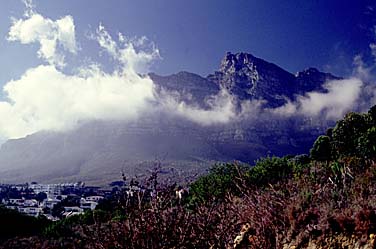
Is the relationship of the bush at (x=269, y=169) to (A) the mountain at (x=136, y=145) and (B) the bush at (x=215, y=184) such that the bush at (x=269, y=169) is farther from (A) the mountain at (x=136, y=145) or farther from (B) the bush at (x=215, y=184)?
(A) the mountain at (x=136, y=145)

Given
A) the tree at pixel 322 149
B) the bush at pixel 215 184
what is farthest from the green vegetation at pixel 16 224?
the tree at pixel 322 149

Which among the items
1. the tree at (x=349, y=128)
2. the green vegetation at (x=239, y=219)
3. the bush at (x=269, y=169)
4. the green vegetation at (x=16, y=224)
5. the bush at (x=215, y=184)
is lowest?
the green vegetation at (x=16, y=224)

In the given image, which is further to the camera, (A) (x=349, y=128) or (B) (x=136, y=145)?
(B) (x=136, y=145)

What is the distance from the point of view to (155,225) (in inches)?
131

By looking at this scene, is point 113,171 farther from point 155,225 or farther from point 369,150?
point 155,225

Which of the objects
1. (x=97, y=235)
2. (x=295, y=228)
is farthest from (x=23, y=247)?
(x=97, y=235)

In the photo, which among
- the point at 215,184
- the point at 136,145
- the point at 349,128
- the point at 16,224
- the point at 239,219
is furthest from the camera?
the point at 136,145

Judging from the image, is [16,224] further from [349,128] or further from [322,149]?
[349,128]

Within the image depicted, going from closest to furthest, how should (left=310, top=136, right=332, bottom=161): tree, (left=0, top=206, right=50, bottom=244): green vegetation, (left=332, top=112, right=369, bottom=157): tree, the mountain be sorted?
(left=0, top=206, right=50, bottom=244): green vegetation
(left=332, top=112, right=369, bottom=157): tree
(left=310, top=136, right=332, bottom=161): tree
the mountain

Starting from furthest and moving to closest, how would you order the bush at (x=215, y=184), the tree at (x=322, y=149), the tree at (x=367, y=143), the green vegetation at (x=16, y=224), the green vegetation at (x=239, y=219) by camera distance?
the tree at (x=322, y=149), the tree at (x=367, y=143), the green vegetation at (x=16, y=224), the bush at (x=215, y=184), the green vegetation at (x=239, y=219)

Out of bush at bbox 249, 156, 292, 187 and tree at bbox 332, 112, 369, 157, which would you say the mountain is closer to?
tree at bbox 332, 112, 369, 157

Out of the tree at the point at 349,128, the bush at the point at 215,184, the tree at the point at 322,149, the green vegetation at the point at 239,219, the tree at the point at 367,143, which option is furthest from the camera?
the tree at the point at 322,149

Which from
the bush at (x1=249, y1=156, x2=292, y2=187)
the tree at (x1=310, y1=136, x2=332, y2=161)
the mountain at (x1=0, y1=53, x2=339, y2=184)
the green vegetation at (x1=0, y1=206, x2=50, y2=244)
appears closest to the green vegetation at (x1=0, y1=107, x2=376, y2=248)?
the green vegetation at (x1=0, y1=206, x2=50, y2=244)

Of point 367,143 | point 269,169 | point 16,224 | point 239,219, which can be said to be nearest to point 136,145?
point 367,143
